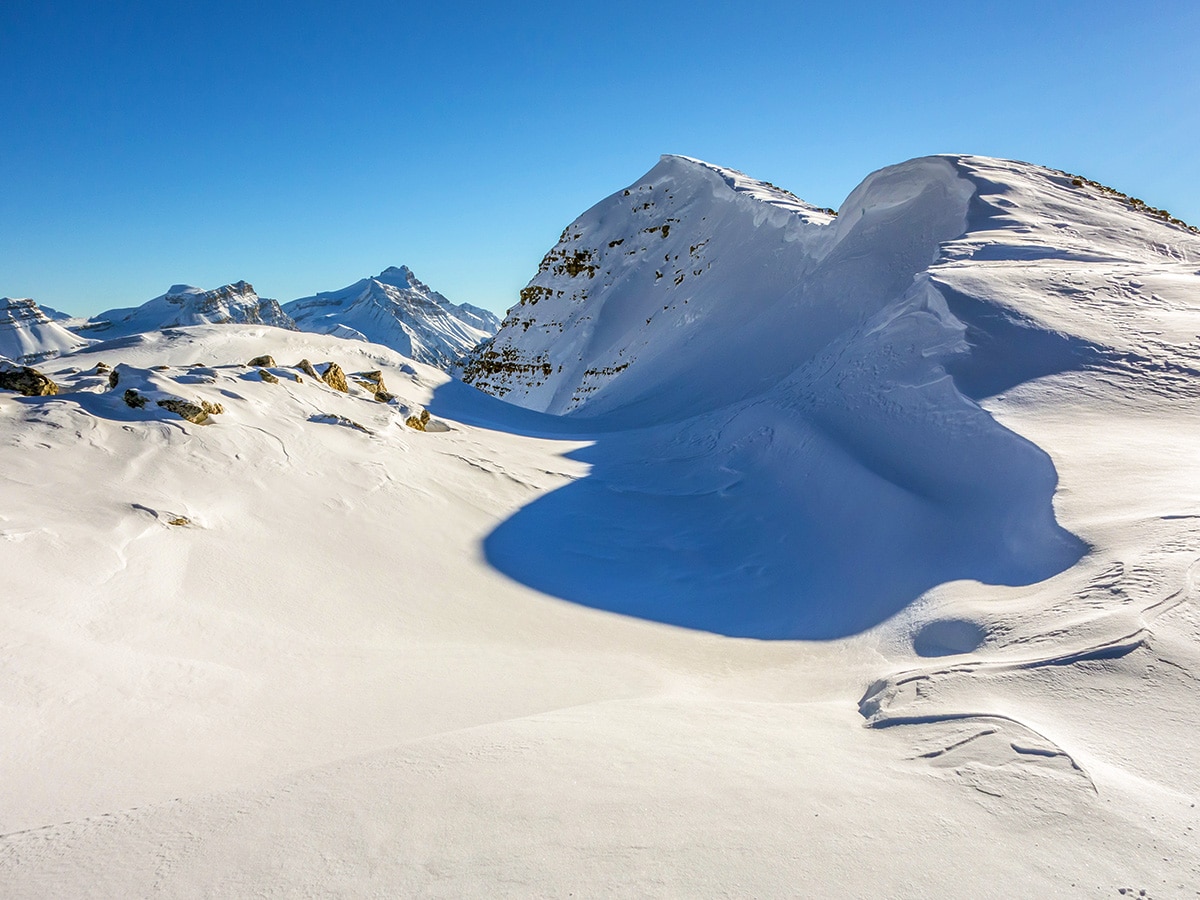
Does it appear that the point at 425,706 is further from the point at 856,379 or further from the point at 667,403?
the point at 667,403

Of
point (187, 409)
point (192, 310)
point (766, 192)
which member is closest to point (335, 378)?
point (187, 409)

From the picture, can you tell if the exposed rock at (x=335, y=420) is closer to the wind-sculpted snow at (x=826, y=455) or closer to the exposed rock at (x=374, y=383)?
the exposed rock at (x=374, y=383)

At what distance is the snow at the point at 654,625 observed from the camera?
2660 mm

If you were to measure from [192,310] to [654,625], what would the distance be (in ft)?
432

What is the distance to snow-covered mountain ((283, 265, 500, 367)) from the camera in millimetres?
147750

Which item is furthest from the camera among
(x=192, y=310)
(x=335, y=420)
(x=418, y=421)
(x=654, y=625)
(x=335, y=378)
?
(x=192, y=310)

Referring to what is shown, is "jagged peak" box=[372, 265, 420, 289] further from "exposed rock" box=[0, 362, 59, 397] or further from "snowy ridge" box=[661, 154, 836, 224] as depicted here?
"exposed rock" box=[0, 362, 59, 397]

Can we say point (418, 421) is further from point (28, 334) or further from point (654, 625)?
point (28, 334)

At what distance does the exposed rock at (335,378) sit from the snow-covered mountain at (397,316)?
12378 centimetres

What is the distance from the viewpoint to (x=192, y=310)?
11656 cm

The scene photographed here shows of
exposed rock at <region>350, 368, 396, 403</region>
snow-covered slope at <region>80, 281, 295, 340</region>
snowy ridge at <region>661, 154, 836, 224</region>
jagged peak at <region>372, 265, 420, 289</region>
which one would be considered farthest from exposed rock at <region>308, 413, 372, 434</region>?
jagged peak at <region>372, 265, 420, 289</region>

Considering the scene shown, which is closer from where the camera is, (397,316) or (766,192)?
(766,192)

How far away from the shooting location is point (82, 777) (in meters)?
3.30

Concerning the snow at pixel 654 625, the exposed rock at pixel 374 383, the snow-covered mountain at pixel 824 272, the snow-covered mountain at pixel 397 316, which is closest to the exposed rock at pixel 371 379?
the exposed rock at pixel 374 383
